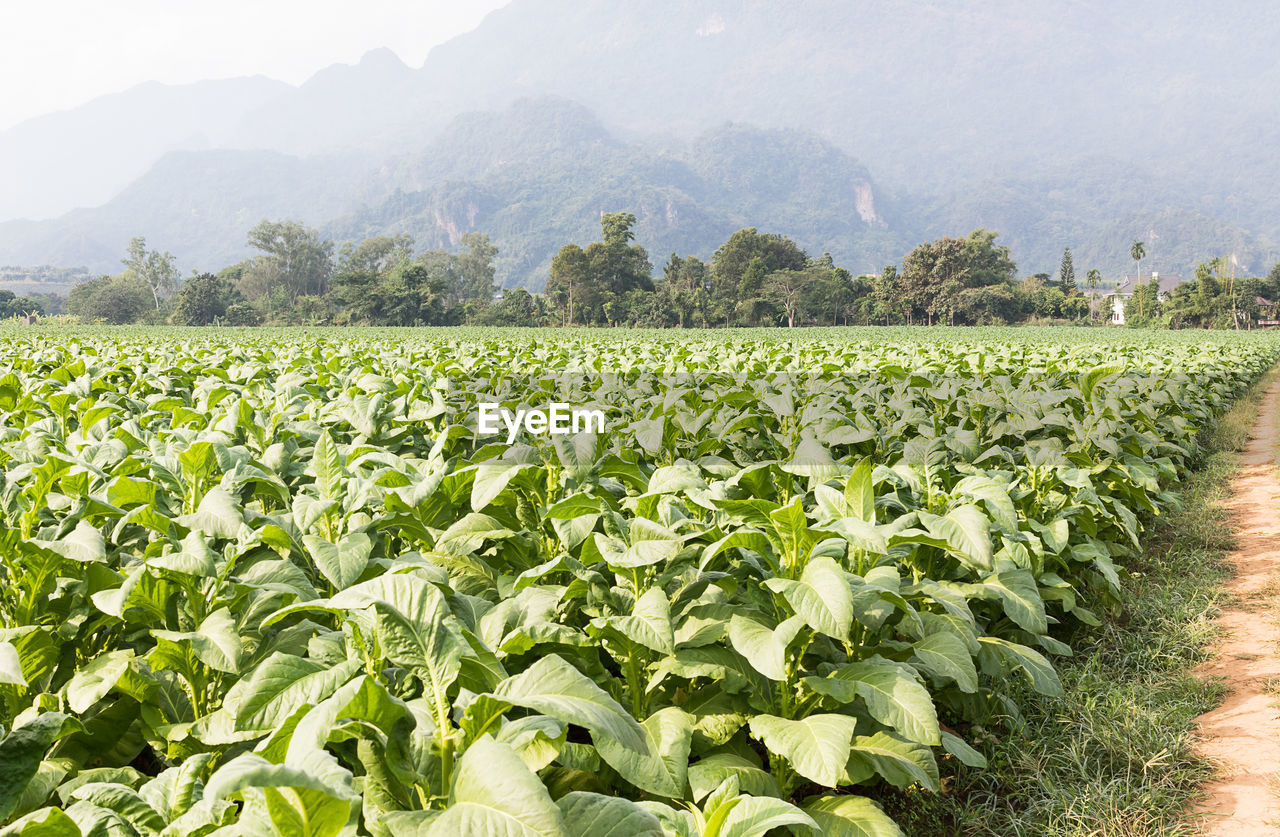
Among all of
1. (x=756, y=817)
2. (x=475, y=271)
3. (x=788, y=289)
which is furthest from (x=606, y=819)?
(x=475, y=271)

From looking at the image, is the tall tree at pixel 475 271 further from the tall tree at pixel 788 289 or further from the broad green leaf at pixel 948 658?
the broad green leaf at pixel 948 658

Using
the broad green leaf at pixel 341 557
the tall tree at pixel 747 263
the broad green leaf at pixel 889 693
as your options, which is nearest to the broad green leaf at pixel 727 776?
the broad green leaf at pixel 889 693

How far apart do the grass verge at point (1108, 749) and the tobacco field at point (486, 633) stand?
0.18 m

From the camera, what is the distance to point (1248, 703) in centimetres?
338

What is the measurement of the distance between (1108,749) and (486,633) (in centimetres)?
257

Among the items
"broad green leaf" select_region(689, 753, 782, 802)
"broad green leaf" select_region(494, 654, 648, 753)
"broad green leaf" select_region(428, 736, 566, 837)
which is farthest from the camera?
"broad green leaf" select_region(689, 753, 782, 802)

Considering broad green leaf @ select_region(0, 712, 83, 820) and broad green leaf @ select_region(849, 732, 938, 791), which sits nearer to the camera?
broad green leaf @ select_region(0, 712, 83, 820)

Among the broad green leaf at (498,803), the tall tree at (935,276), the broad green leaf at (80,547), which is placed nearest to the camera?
the broad green leaf at (498,803)

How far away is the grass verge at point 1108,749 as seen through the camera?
2.55 m

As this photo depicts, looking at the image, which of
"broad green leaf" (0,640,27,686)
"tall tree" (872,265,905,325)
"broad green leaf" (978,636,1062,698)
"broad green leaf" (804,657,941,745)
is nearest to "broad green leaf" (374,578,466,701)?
"broad green leaf" (0,640,27,686)

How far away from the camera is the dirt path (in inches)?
105

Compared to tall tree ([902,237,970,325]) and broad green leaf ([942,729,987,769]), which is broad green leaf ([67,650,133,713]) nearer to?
broad green leaf ([942,729,987,769])

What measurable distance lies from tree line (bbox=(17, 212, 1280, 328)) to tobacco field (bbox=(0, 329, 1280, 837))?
69175 millimetres

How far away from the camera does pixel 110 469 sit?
2.78m
